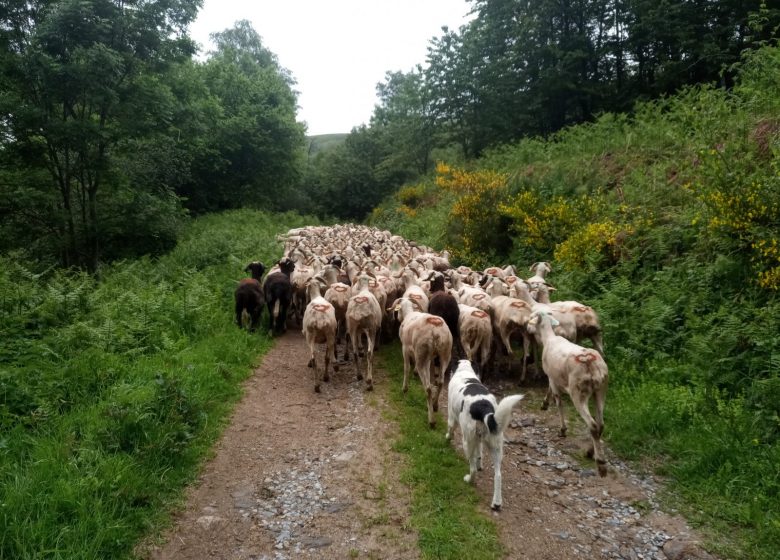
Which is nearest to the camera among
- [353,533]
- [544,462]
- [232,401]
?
[353,533]

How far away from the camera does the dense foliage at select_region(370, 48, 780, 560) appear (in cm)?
524

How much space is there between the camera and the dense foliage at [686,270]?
5242mm

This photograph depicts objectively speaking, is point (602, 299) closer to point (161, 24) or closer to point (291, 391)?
point (291, 391)

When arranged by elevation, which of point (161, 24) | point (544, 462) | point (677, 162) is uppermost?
point (161, 24)

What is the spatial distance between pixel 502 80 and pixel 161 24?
760 inches

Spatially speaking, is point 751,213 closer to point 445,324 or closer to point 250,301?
point 445,324

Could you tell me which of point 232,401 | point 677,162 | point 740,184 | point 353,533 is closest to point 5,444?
point 232,401

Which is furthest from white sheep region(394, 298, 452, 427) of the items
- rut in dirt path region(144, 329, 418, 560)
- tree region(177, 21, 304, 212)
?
tree region(177, 21, 304, 212)

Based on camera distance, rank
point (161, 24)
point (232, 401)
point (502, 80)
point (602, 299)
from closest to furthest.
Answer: point (232, 401)
point (602, 299)
point (161, 24)
point (502, 80)

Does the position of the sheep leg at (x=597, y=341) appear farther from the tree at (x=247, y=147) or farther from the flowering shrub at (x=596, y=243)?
the tree at (x=247, y=147)

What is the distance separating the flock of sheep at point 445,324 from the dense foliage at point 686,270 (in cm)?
98

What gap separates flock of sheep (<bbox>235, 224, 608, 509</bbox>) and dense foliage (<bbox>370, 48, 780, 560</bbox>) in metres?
0.98

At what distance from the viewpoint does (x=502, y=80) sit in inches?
1101

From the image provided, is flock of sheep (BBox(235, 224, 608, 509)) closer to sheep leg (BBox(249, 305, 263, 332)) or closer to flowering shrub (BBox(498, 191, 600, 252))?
sheep leg (BBox(249, 305, 263, 332))
